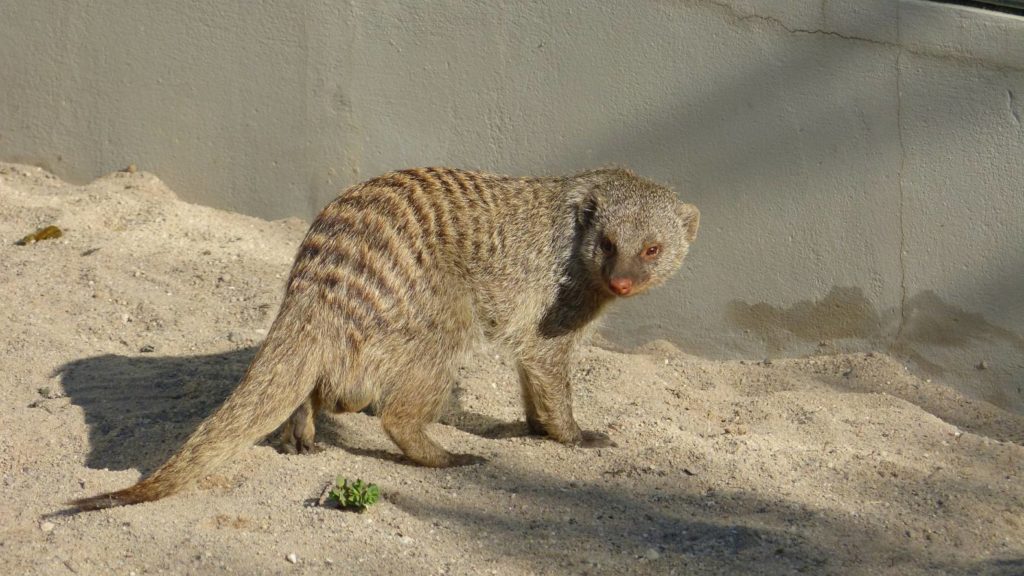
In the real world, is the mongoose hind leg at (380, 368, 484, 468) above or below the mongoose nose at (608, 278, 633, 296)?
below

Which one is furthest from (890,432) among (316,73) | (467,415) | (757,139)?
(316,73)

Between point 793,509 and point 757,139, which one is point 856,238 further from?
point 793,509

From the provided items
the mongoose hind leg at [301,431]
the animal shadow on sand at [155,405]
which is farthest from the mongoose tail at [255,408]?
the animal shadow on sand at [155,405]

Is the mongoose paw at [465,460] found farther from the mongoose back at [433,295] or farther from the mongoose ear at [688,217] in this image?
the mongoose ear at [688,217]

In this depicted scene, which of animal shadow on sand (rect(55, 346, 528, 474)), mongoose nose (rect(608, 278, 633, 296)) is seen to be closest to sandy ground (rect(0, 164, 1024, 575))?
animal shadow on sand (rect(55, 346, 528, 474))

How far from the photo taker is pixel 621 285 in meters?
3.70

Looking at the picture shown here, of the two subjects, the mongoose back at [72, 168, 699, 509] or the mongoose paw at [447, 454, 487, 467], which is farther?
the mongoose paw at [447, 454, 487, 467]

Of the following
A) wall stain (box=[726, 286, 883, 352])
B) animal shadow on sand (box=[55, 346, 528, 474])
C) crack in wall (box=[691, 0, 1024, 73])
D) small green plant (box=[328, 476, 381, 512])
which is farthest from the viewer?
wall stain (box=[726, 286, 883, 352])

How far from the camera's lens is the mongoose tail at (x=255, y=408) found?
10.3 feet

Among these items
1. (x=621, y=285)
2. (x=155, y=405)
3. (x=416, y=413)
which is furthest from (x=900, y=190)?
(x=155, y=405)

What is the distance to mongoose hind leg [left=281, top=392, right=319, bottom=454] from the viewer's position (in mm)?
3693

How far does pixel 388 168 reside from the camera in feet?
16.2

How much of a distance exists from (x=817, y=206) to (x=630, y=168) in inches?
29.4

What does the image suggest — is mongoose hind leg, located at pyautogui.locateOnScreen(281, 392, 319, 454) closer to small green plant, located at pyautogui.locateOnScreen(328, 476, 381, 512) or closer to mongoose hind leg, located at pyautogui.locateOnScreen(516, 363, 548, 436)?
small green plant, located at pyautogui.locateOnScreen(328, 476, 381, 512)
